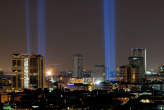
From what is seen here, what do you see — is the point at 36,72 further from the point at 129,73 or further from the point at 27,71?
the point at 129,73

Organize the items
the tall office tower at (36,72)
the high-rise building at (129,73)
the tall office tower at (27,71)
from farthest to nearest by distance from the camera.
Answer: the high-rise building at (129,73), the tall office tower at (36,72), the tall office tower at (27,71)

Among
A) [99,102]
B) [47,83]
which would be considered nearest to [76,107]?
[99,102]

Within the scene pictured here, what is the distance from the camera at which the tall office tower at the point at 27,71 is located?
1919 inches

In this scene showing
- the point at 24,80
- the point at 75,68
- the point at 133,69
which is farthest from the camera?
the point at 75,68

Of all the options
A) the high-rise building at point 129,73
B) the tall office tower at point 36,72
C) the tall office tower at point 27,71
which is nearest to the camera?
the tall office tower at point 27,71

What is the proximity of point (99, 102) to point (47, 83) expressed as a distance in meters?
27.1

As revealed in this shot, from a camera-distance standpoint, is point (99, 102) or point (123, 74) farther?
point (123, 74)

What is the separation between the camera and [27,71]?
49.7 meters

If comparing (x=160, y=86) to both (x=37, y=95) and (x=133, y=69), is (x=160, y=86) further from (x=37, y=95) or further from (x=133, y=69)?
(x=37, y=95)

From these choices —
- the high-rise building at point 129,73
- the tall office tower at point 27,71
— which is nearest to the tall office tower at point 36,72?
the tall office tower at point 27,71

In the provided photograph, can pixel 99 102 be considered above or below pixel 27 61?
below

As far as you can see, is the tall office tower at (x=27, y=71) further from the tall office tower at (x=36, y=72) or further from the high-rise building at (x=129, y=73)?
the high-rise building at (x=129, y=73)

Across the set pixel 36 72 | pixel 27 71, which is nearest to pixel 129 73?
pixel 36 72

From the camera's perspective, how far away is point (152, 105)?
1128 inches
